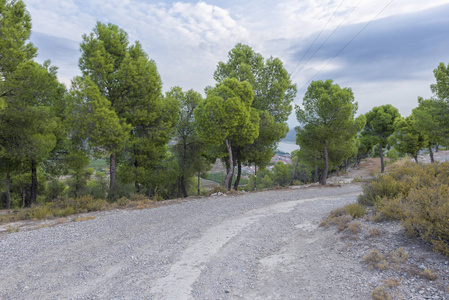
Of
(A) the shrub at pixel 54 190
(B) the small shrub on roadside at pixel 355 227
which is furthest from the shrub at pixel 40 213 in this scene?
(A) the shrub at pixel 54 190

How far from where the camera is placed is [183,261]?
5172mm

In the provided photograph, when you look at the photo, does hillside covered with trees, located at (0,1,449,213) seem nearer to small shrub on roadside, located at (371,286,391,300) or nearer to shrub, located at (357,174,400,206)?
shrub, located at (357,174,400,206)

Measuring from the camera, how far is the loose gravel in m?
3.97

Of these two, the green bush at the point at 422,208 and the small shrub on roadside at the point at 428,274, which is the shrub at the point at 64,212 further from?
the small shrub on roadside at the point at 428,274

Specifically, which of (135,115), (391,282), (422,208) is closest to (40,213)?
(135,115)

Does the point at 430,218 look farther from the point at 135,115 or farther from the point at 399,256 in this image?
the point at 135,115

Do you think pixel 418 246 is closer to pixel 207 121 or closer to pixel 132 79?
pixel 207 121

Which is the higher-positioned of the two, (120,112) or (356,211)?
(120,112)

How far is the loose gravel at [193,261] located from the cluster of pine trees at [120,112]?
7130mm

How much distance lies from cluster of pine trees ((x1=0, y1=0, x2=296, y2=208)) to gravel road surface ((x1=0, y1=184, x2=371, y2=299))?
23.3 feet

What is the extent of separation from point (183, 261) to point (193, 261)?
23cm

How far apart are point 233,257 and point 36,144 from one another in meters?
13.3

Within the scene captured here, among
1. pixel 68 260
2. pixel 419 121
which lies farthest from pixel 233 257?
pixel 419 121

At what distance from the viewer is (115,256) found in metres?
5.52
